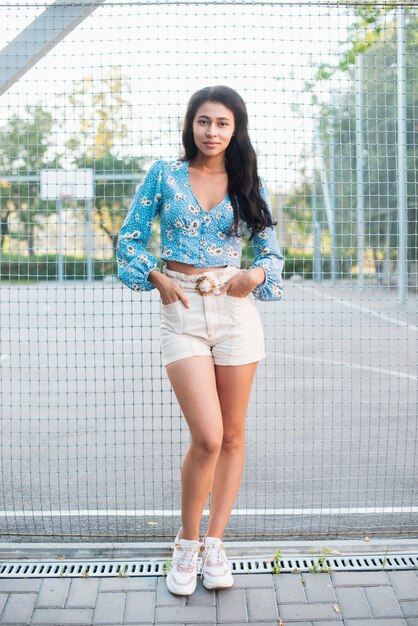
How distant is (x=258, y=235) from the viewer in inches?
132

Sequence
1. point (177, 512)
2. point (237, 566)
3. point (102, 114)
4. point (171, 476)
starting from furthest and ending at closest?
point (171, 476)
point (177, 512)
point (102, 114)
point (237, 566)

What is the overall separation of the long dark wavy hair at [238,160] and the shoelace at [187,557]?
1345 mm

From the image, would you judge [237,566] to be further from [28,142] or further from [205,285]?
[28,142]

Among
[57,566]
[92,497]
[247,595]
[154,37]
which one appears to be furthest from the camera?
[92,497]

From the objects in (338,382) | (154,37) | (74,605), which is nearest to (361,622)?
(74,605)

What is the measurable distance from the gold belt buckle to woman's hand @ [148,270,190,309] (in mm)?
66

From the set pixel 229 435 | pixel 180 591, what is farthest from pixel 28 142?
pixel 180 591

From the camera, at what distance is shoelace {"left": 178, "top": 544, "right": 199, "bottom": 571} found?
3244mm

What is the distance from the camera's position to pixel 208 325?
316 cm

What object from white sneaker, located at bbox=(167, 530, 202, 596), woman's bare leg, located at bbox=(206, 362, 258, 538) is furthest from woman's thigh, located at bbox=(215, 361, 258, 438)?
white sneaker, located at bbox=(167, 530, 202, 596)

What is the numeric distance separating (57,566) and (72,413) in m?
3.40

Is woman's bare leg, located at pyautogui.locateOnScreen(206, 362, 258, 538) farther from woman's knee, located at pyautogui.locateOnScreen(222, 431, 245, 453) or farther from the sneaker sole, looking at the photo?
the sneaker sole

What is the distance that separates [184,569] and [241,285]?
1211 mm

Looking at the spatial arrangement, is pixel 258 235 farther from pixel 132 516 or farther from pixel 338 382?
pixel 338 382
